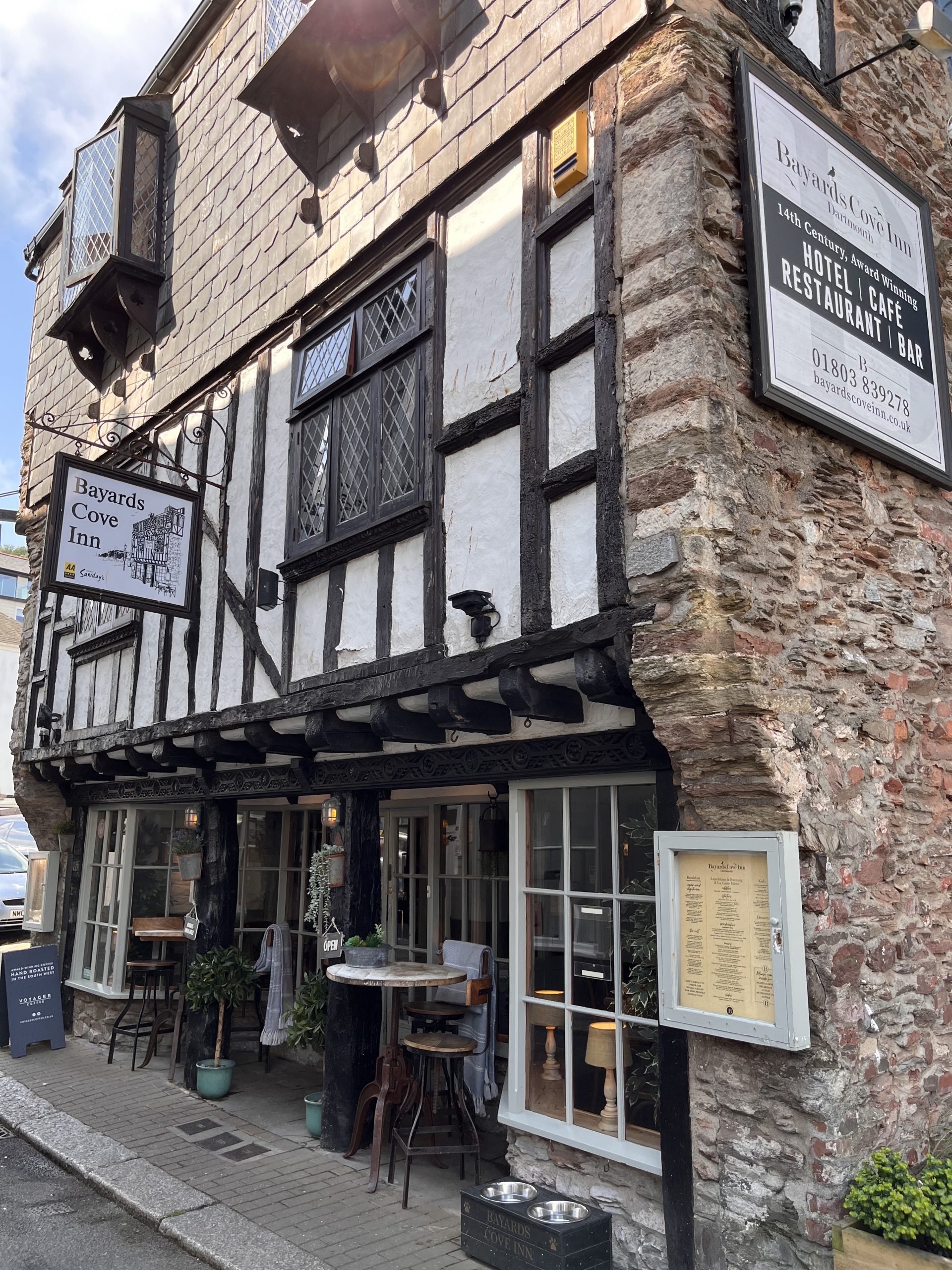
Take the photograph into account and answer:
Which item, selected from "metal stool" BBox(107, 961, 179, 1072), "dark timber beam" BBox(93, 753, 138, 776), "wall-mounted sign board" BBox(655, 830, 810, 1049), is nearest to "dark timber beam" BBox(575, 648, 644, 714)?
"wall-mounted sign board" BBox(655, 830, 810, 1049)

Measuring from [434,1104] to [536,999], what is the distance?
1784 millimetres

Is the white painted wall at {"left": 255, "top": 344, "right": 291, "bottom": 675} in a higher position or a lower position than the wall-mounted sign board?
higher

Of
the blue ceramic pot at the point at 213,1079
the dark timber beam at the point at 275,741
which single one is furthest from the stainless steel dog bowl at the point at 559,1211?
the blue ceramic pot at the point at 213,1079

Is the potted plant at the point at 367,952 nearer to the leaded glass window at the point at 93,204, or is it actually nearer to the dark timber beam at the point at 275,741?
the dark timber beam at the point at 275,741

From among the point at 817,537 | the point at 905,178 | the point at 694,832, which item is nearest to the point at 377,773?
the point at 694,832

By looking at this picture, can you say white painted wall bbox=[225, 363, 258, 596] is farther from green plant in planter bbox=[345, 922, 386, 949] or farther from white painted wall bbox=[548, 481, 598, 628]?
white painted wall bbox=[548, 481, 598, 628]

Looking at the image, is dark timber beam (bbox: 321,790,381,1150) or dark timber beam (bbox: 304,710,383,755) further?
dark timber beam (bbox: 321,790,381,1150)

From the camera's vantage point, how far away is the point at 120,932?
837 cm

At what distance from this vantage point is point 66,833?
31.6 ft

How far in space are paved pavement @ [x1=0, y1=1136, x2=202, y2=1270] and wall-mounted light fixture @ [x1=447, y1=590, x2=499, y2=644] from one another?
10.4 feet

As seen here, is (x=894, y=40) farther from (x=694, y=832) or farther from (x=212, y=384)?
(x=212, y=384)

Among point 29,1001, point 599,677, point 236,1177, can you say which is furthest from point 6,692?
point 599,677

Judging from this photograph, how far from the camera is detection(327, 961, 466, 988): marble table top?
4992 mm

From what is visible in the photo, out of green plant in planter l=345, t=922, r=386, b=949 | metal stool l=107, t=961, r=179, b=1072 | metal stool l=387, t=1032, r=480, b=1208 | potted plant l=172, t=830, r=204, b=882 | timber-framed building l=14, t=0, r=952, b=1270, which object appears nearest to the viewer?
timber-framed building l=14, t=0, r=952, b=1270
